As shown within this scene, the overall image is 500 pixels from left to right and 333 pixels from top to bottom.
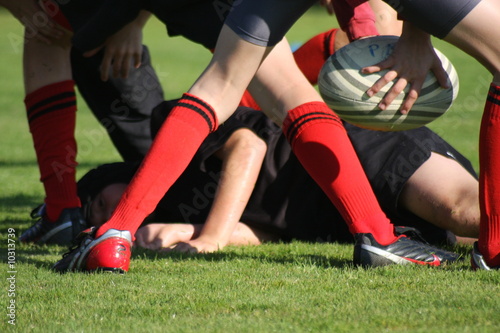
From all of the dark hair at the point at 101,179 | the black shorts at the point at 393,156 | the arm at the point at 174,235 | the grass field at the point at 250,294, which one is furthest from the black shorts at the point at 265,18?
the dark hair at the point at 101,179

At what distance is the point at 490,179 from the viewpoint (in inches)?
106

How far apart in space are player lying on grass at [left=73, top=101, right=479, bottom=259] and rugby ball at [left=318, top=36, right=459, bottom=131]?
744 mm

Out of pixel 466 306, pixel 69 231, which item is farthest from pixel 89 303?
pixel 69 231

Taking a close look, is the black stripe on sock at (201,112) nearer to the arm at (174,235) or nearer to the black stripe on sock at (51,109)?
the arm at (174,235)

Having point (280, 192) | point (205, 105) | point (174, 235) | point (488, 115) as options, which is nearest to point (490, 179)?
point (488, 115)

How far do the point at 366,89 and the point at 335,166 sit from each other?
334 millimetres

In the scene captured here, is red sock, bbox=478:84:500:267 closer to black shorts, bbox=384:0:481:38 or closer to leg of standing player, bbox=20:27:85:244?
black shorts, bbox=384:0:481:38

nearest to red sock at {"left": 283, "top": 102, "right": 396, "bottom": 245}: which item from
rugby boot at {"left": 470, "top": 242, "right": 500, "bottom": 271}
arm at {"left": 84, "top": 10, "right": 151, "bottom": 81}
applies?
rugby boot at {"left": 470, "top": 242, "right": 500, "bottom": 271}

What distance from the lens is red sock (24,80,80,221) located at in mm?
3824

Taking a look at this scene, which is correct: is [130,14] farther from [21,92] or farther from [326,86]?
[21,92]

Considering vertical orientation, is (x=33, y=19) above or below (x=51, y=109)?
above

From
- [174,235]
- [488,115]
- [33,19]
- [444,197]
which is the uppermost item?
[488,115]

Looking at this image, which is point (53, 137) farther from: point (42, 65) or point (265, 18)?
point (265, 18)

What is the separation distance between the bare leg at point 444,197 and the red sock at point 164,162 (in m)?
1.19
